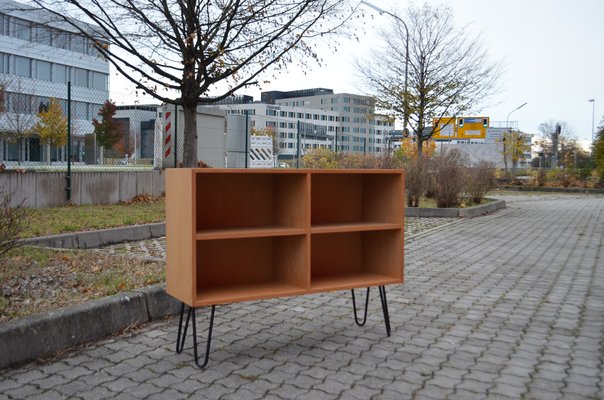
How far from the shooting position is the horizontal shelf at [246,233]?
4340mm

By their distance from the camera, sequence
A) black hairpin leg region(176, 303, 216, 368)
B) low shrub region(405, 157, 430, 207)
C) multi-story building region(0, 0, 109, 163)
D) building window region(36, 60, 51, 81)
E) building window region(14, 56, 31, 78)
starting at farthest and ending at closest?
building window region(36, 60, 51, 81)
building window region(14, 56, 31, 78)
low shrub region(405, 157, 430, 207)
multi-story building region(0, 0, 109, 163)
black hairpin leg region(176, 303, 216, 368)

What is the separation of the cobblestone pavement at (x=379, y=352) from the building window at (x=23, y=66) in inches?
2140

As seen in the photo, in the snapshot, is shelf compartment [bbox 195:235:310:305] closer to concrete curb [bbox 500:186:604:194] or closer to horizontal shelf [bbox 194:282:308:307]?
horizontal shelf [bbox 194:282:308:307]

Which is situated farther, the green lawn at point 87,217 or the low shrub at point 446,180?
the low shrub at point 446,180

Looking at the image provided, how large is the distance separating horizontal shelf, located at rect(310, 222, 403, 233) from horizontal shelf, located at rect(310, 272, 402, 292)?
418 mm

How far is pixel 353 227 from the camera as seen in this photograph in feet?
16.5

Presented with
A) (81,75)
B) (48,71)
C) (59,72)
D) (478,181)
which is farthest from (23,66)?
(478,181)

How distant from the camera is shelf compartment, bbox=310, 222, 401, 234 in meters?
4.88

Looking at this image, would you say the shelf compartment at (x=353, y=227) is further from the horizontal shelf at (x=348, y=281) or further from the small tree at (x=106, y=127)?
the small tree at (x=106, y=127)

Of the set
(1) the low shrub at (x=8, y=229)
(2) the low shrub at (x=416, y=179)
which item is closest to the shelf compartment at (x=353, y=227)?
(1) the low shrub at (x=8, y=229)

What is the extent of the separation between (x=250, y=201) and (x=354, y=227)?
34.0 inches

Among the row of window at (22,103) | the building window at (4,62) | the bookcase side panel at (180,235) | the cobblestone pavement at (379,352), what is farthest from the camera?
the building window at (4,62)

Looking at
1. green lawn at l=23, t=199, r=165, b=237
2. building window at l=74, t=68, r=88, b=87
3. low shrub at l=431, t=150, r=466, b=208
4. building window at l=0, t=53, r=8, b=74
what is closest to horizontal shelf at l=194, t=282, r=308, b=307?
green lawn at l=23, t=199, r=165, b=237

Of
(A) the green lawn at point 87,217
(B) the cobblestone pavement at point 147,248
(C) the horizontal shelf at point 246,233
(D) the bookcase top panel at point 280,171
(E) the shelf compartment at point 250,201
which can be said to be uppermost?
(D) the bookcase top panel at point 280,171
